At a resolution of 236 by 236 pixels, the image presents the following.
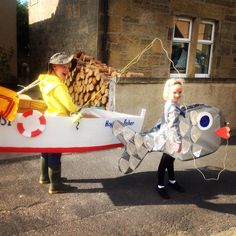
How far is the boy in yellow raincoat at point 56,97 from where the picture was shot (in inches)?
151

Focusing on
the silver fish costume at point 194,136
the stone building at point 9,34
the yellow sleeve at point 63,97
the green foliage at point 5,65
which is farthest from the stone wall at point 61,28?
the silver fish costume at point 194,136

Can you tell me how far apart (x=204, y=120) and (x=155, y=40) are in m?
5.69

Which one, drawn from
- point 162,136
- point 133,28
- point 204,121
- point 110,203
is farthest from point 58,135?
point 133,28

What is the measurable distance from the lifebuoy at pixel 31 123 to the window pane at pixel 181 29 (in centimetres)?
704

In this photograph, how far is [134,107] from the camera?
21.8 ft

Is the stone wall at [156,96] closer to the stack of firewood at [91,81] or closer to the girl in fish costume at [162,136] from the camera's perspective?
the stack of firewood at [91,81]

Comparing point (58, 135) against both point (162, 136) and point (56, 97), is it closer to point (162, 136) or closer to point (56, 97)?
point (56, 97)

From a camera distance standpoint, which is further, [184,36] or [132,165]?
[184,36]

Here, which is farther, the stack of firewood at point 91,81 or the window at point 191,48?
the window at point 191,48

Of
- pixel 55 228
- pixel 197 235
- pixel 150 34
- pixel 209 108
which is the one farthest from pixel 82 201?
pixel 150 34

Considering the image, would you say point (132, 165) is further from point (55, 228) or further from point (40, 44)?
point (40, 44)

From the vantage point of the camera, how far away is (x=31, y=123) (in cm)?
378

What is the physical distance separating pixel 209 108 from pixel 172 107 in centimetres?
47

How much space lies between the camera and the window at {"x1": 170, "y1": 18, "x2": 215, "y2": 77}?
9.88 metres
